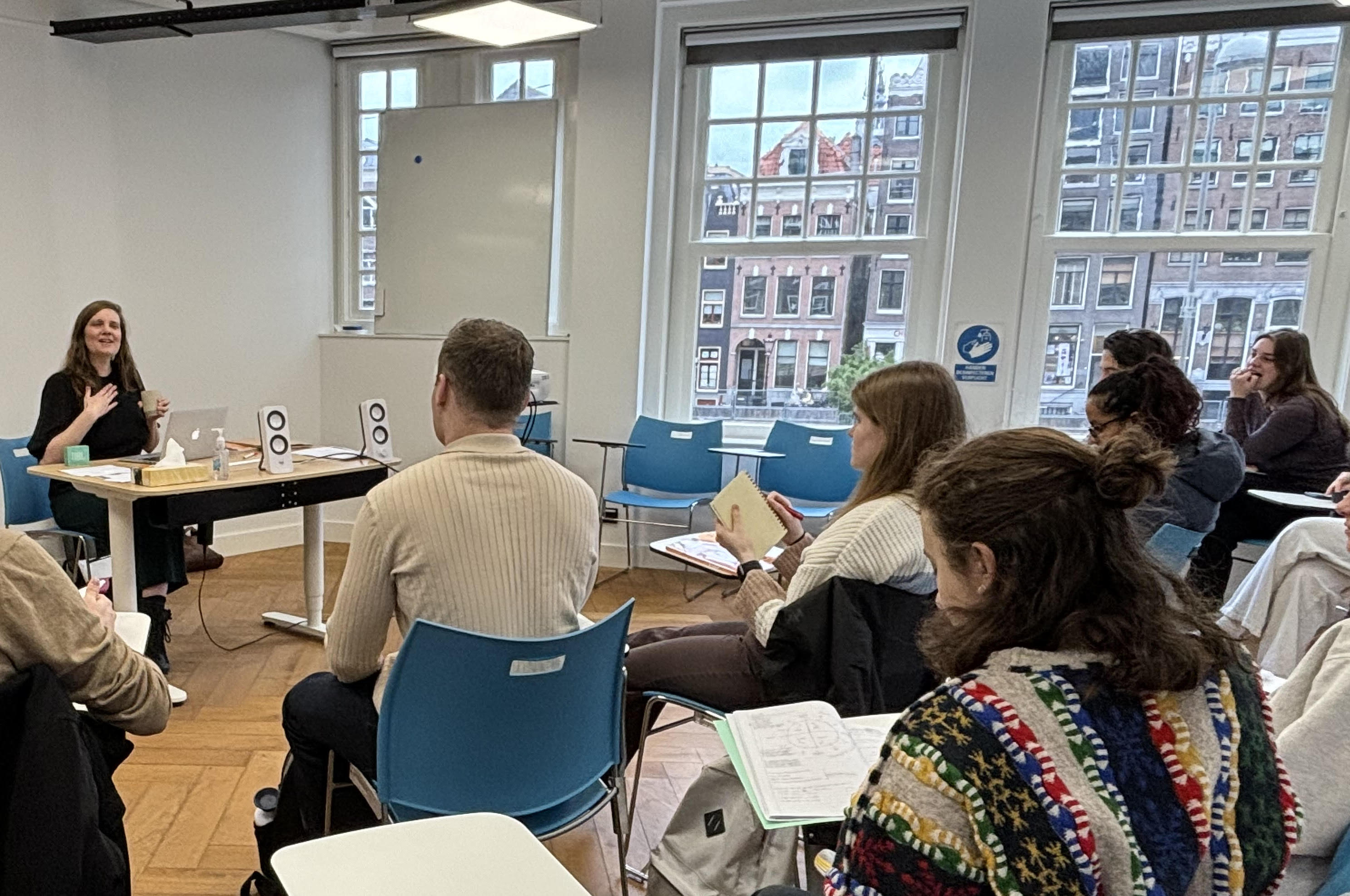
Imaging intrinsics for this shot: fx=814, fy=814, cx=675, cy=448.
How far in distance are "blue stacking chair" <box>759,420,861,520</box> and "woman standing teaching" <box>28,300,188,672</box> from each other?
2.66m

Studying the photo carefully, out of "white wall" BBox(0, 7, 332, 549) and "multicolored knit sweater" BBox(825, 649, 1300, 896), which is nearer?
"multicolored knit sweater" BBox(825, 649, 1300, 896)

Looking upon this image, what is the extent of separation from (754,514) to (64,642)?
1.40 m

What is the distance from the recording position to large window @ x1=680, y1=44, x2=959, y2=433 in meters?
4.21

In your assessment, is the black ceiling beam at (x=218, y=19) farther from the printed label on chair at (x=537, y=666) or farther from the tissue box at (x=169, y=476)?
the printed label on chair at (x=537, y=666)

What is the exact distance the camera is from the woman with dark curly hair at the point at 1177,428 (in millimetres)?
2500

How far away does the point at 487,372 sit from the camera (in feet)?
5.41

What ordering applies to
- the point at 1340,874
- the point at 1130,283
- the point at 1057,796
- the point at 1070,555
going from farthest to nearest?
the point at 1130,283 < the point at 1340,874 < the point at 1070,555 < the point at 1057,796

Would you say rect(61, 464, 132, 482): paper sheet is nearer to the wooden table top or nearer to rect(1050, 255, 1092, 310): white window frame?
the wooden table top

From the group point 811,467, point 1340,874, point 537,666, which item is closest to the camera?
point 1340,874

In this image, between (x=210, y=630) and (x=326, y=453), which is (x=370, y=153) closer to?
(x=326, y=453)

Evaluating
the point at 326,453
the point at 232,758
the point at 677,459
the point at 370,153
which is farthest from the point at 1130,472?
the point at 370,153

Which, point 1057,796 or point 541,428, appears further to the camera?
point 541,428

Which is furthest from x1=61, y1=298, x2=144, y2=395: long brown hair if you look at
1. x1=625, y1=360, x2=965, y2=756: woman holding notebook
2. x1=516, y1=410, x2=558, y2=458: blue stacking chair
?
x1=625, y1=360, x2=965, y2=756: woman holding notebook

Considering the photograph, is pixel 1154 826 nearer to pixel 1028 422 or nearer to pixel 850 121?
pixel 1028 422
